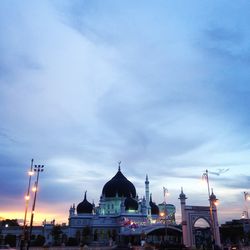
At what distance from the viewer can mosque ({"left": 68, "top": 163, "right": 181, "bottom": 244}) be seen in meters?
95.2

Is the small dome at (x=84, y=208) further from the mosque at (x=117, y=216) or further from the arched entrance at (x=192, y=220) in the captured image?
the arched entrance at (x=192, y=220)

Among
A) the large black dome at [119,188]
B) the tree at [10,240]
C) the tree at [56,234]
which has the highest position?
the large black dome at [119,188]

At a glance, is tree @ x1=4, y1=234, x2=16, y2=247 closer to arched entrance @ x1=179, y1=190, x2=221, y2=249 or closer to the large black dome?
the large black dome

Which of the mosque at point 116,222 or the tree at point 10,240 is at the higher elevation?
the mosque at point 116,222

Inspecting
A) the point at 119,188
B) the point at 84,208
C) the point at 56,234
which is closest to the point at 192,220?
the point at 119,188

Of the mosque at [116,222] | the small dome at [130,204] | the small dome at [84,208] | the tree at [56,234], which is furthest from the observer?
the small dome at [84,208]

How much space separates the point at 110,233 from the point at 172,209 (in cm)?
4437

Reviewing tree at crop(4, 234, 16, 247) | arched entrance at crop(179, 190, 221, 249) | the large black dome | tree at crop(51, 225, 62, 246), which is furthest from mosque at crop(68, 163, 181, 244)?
arched entrance at crop(179, 190, 221, 249)

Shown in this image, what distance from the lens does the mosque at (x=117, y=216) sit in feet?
313

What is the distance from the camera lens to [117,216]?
102125mm

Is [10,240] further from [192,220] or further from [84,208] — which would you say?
[192,220]

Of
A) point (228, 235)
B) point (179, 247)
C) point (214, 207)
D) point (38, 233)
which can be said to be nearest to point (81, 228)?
point (38, 233)

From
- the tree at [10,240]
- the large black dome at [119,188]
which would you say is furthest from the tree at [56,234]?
the large black dome at [119,188]

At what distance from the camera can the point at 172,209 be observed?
137 m
